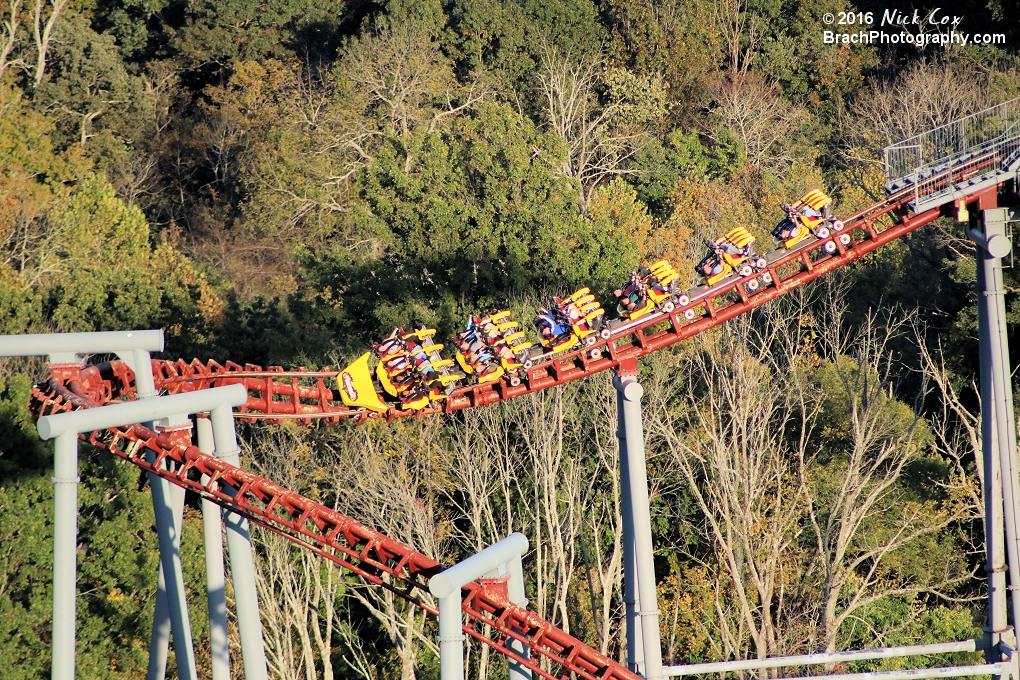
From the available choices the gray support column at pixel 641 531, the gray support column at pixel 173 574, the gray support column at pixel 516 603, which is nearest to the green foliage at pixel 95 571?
the gray support column at pixel 173 574

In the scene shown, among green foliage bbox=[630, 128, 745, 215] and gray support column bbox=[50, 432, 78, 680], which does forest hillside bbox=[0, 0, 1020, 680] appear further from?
gray support column bbox=[50, 432, 78, 680]

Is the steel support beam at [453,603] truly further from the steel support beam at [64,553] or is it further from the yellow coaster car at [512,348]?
the yellow coaster car at [512,348]

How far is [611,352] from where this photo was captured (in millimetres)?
11250

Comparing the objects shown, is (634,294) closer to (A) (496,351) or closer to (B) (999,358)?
(A) (496,351)

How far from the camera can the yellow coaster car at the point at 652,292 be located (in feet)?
37.1

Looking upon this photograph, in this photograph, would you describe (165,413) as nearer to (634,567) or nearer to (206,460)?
(206,460)

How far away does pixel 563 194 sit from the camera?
23469mm

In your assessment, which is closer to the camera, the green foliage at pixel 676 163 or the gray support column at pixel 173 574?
the gray support column at pixel 173 574

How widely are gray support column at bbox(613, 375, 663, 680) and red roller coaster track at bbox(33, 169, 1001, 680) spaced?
0.60m

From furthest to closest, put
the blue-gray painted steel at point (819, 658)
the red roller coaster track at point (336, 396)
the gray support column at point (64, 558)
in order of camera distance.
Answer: the blue-gray painted steel at point (819, 658), the red roller coaster track at point (336, 396), the gray support column at point (64, 558)

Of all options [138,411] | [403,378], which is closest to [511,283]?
[403,378]

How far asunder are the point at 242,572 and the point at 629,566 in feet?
12.7

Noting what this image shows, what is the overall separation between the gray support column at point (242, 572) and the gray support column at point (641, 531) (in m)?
3.38

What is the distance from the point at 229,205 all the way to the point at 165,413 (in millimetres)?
30246
